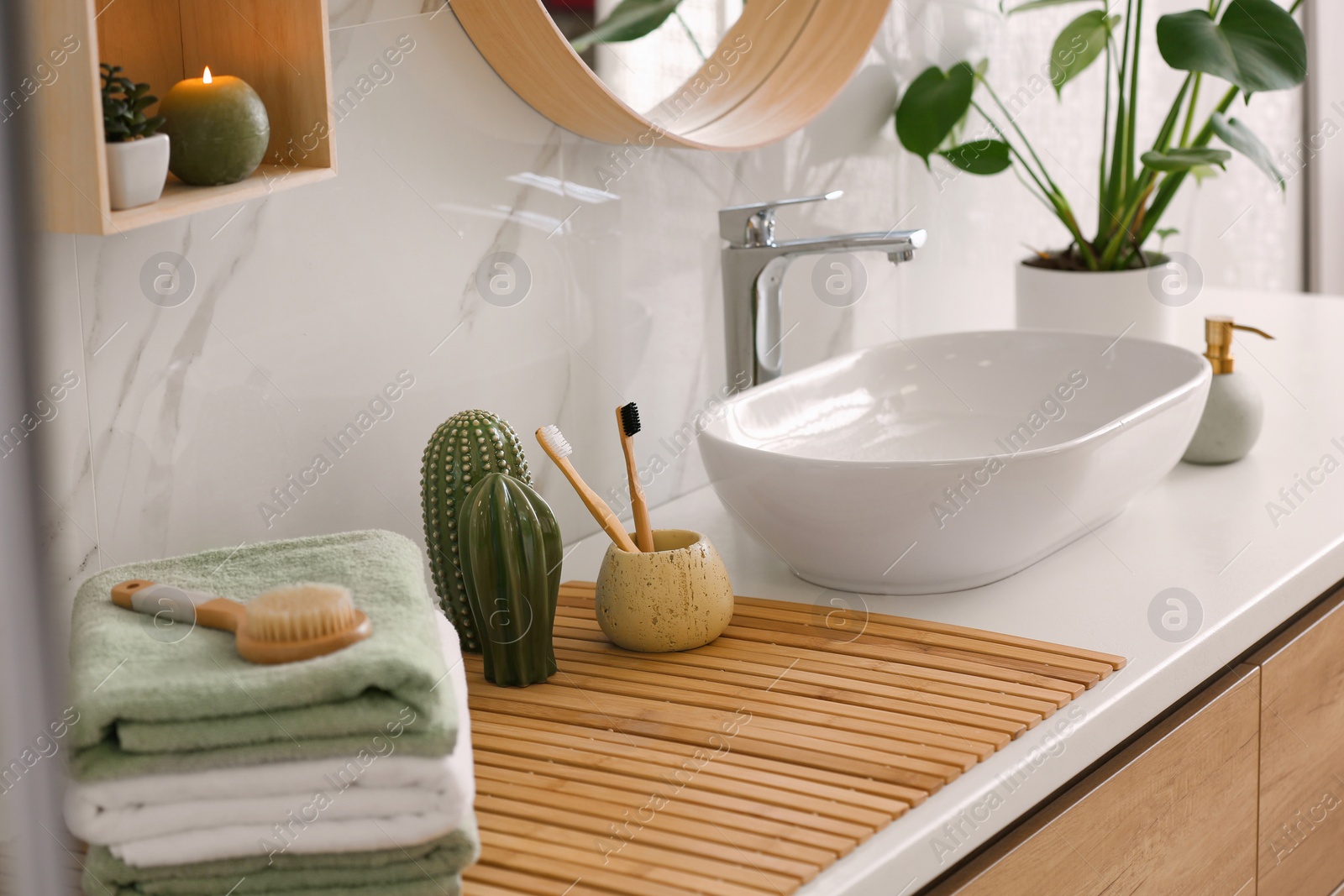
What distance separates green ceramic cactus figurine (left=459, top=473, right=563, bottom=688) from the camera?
2.80 feet

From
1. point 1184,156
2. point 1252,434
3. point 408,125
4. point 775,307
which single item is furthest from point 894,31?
point 408,125

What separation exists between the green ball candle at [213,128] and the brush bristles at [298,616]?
0.90 ft

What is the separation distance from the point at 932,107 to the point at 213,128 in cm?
103

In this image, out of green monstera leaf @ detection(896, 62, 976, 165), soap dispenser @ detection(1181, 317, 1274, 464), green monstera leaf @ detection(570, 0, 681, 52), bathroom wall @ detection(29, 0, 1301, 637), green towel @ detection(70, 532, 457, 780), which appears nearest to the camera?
green towel @ detection(70, 532, 457, 780)

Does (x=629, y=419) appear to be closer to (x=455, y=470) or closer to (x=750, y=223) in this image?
(x=455, y=470)

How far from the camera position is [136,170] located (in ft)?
2.23

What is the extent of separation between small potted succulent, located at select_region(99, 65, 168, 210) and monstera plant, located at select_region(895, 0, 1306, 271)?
1058 mm

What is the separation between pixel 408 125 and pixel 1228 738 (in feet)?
2.66

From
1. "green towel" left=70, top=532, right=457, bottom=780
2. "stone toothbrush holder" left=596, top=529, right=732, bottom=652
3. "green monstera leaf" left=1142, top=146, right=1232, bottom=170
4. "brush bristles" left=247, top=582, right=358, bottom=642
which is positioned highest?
"green monstera leaf" left=1142, top=146, right=1232, bottom=170

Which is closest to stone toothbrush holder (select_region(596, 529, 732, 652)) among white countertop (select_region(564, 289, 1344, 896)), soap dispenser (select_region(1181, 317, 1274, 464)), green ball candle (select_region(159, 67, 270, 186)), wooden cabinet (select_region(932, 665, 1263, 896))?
white countertop (select_region(564, 289, 1344, 896))

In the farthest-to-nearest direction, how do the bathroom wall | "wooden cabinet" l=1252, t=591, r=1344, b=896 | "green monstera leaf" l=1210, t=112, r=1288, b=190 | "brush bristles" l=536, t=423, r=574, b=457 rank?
"green monstera leaf" l=1210, t=112, r=1288, b=190 < "wooden cabinet" l=1252, t=591, r=1344, b=896 < "brush bristles" l=536, t=423, r=574, b=457 < the bathroom wall

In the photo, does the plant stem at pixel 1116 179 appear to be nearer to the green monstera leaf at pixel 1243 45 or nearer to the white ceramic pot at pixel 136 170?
the green monstera leaf at pixel 1243 45

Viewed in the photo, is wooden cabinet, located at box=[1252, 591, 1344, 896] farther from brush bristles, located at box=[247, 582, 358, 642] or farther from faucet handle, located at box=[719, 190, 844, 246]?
brush bristles, located at box=[247, 582, 358, 642]

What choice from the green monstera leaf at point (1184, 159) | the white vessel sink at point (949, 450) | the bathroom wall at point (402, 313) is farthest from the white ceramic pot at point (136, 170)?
the green monstera leaf at point (1184, 159)
